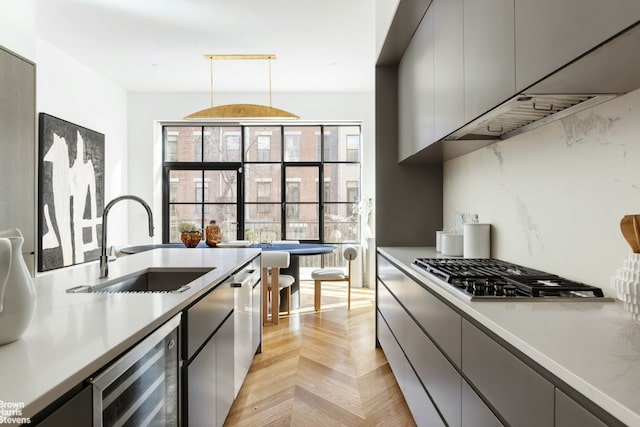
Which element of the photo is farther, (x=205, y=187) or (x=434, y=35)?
(x=205, y=187)

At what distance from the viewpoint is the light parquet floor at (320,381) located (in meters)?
2.33

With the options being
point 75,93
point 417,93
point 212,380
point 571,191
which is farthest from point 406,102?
point 75,93

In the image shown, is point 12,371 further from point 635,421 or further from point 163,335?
point 635,421

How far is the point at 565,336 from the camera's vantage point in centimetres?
98

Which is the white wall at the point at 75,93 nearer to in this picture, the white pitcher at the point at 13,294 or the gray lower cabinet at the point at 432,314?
the white pitcher at the point at 13,294

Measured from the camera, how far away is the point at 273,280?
425 cm

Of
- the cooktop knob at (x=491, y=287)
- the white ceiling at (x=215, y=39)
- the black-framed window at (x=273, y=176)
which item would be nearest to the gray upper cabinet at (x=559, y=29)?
the cooktop knob at (x=491, y=287)

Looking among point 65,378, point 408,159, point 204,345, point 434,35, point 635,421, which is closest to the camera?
point 635,421

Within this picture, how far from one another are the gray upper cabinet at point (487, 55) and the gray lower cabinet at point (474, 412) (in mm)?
981

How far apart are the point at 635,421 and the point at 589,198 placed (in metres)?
1.17

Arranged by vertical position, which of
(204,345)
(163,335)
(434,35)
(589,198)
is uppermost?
(434,35)

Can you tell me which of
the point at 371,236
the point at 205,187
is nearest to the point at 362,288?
the point at 371,236

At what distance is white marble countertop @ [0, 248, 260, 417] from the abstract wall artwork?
3033mm

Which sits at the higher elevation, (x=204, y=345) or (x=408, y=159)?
(x=408, y=159)
